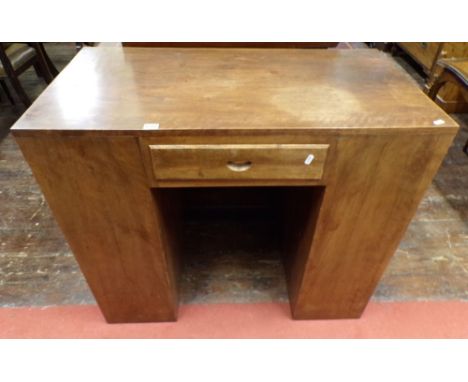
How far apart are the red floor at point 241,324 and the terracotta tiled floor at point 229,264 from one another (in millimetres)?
44

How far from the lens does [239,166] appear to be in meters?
0.72

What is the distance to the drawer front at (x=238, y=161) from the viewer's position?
0.68 metres

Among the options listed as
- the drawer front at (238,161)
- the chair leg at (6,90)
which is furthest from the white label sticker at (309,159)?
the chair leg at (6,90)

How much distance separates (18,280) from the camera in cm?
A: 127

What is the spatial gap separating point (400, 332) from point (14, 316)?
1401 millimetres

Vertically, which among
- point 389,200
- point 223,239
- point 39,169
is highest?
point 39,169

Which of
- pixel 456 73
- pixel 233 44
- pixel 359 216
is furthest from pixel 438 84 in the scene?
pixel 359 216

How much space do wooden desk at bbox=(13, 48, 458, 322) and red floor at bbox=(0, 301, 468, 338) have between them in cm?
18

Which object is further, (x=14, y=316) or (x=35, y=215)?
(x=35, y=215)

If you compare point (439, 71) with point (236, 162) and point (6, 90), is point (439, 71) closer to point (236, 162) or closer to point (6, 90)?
point (236, 162)

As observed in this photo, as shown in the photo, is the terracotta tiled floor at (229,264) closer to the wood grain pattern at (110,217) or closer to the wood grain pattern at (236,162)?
the wood grain pattern at (110,217)

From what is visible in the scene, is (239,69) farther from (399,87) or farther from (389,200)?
(389,200)

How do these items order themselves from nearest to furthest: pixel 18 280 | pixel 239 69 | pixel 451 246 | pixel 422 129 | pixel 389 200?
pixel 422 129 < pixel 389 200 < pixel 239 69 < pixel 18 280 < pixel 451 246
